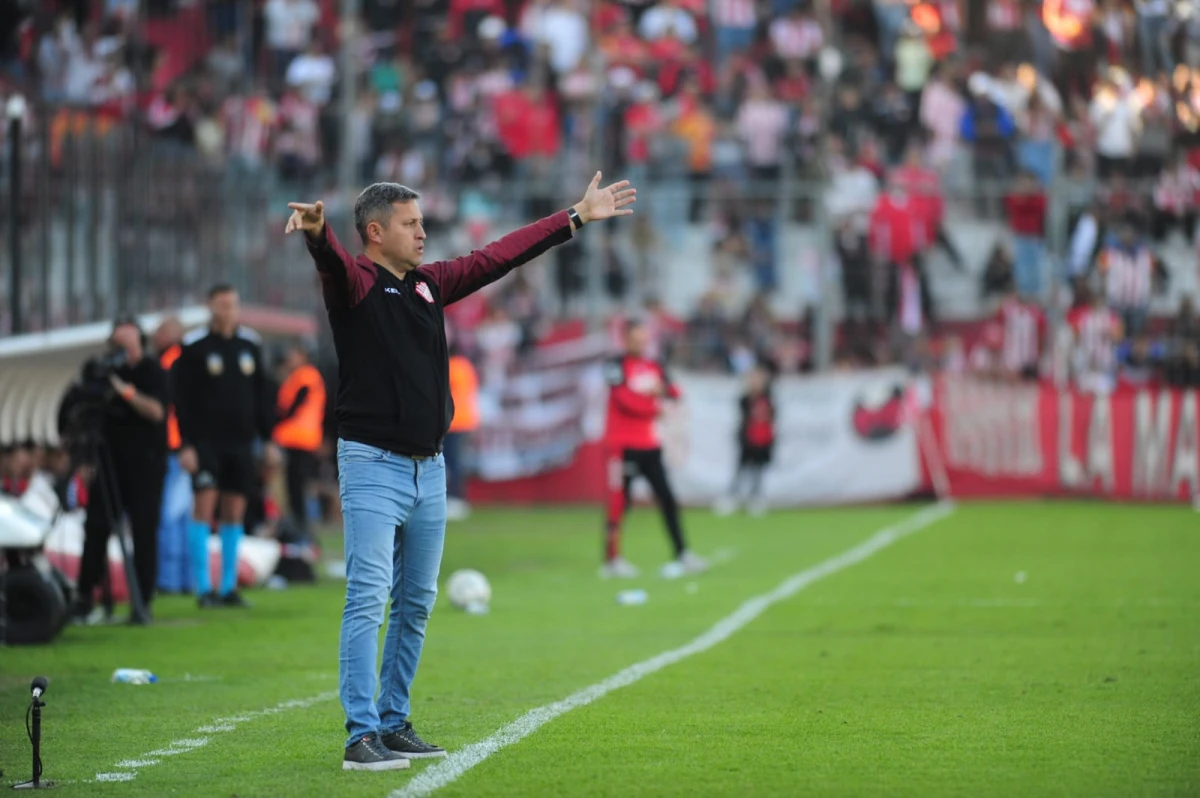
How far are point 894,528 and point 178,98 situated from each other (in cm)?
1352

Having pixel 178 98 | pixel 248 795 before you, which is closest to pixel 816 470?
pixel 178 98

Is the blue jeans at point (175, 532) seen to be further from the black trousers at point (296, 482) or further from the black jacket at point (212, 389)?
the black trousers at point (296, 482)

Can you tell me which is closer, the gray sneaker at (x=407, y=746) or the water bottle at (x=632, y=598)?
the gray sneaker at (x=407, y=746)

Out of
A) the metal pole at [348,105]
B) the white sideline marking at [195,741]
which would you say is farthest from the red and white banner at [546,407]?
the white sideline marking at [195,741]

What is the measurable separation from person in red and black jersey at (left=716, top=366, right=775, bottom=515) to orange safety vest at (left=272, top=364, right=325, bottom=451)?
7.48m

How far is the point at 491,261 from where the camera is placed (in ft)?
24.6

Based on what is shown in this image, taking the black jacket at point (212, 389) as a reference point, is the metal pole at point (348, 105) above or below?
above

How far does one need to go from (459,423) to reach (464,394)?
55cm

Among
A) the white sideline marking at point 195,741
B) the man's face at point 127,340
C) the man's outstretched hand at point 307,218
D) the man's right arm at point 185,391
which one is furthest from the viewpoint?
the man's right arm at point 185,391

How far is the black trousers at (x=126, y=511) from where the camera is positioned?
43.6 feet

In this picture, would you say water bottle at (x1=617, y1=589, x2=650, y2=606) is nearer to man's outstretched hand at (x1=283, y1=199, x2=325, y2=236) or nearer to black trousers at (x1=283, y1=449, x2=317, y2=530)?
black trousers at (x1=283, y1=449, x2=317, y2=530)

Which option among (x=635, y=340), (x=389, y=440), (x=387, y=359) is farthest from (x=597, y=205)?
(x=635, y=340)

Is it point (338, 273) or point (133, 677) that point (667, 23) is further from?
point (338, 273)

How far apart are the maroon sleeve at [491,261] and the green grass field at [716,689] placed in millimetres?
1878
